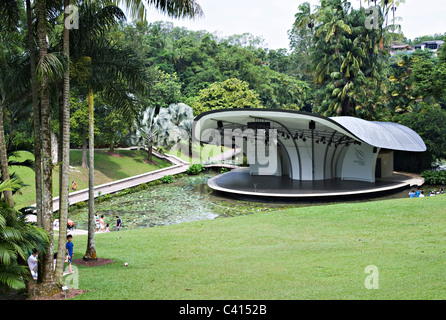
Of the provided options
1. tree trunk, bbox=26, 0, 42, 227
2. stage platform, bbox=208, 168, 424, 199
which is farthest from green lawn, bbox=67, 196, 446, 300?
stage platform, bbox=208, 168, 424, 199

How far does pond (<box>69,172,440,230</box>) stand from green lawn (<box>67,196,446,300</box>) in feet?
12.3

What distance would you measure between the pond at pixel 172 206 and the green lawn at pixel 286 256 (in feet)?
12.3

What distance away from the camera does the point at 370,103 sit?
38.3 metres

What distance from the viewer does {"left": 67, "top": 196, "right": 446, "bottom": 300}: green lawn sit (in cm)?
702

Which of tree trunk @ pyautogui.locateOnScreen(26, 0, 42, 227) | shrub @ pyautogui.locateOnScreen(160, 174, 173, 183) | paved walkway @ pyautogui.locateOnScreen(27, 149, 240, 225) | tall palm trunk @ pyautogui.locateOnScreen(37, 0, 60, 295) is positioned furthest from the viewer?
shrub @ pyautogui.locateOnScreen(160, 174, 173, 183)

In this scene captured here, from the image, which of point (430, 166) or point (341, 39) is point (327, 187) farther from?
point (341, 39)

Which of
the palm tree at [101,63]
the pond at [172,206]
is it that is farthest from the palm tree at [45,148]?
the pond at [172,206]

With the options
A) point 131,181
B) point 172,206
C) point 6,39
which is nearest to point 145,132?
point 131,181

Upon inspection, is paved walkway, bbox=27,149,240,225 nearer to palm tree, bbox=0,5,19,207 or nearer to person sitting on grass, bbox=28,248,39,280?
palm tree, bbox=0,5,19,207

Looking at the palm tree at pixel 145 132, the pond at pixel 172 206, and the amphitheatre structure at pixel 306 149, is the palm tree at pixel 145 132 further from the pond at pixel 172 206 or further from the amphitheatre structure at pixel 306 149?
the pond at pixel 172 206

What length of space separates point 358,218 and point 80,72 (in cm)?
1001

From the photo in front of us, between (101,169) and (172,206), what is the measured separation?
11034 mm

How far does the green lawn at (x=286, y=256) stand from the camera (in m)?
7.02
